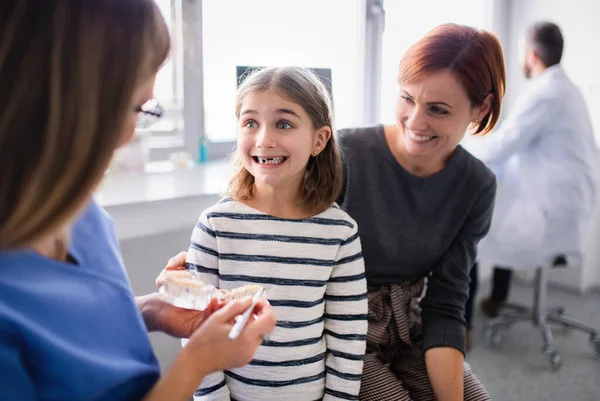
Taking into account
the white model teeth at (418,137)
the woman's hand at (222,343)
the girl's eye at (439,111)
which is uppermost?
the girl's eye at (439,111)

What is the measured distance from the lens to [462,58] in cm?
118

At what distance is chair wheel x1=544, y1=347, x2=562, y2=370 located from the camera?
7.62 feet

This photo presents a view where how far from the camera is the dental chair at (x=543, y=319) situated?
2.40 meters

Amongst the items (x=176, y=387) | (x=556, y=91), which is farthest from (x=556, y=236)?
(x=176, y=387)

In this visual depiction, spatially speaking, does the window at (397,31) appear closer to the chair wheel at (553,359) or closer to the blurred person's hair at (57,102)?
the chair wheel at (553,359)

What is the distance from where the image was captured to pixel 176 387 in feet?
2.26

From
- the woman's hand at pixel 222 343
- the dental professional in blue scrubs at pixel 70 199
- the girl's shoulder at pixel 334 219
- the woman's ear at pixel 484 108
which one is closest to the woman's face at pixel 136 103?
the dental professional in blue scrubs at pixel 70 199

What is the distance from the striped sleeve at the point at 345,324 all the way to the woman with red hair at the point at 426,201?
141 millimetres

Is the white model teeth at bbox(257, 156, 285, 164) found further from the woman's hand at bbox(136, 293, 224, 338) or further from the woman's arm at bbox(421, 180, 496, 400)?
the woman's arm at bbox(421, 180, 496, 400)

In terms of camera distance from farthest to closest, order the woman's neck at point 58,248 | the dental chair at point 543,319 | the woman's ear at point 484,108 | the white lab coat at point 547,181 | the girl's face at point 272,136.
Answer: the dental chair at point 543,319 < the white lab coat at point 547,181 < the woman's ear at point 484,108 < the girl's face at point 272,136 < the woman's neck at point 58,248

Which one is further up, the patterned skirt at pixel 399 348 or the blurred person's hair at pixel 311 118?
the blurred person's hair at pixel 311 118

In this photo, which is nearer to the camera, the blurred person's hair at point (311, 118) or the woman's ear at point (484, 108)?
the blurred person's hair at point (311, 118)

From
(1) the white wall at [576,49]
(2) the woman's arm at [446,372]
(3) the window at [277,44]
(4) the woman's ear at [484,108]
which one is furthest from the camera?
(1) the white wall at [576,49]

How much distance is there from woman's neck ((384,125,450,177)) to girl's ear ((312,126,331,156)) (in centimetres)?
27
